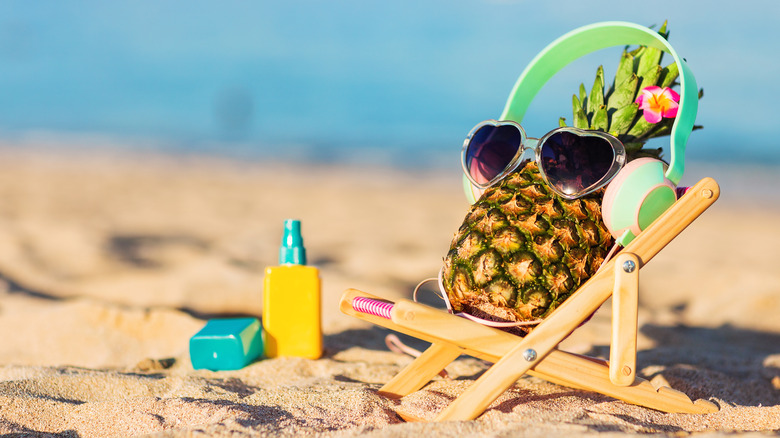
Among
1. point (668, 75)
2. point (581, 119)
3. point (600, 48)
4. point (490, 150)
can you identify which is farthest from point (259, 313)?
point (668, 75)

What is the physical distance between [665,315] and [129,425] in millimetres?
3441

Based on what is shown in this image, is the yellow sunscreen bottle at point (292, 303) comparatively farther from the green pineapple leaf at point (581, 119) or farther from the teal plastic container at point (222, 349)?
the green pineapple leaf at point (581, 119)

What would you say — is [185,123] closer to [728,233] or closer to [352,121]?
[352,121]

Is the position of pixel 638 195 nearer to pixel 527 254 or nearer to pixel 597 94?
pixel 527 254

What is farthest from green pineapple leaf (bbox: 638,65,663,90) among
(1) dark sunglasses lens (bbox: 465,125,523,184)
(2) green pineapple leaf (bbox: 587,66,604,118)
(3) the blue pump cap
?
(3) the blue pump cap

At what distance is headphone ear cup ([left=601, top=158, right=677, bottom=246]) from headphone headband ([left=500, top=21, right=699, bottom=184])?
0.07 metres

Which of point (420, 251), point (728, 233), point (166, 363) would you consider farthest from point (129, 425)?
point (728, 233)

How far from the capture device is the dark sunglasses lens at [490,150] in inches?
77.7

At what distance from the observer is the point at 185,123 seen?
3453 centimetres

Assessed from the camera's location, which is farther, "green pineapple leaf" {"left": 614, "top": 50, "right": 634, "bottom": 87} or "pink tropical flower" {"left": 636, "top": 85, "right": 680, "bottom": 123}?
"green pineapple leaf" {"left": 614, "top": 50, "right": 634, "bottom": 87}

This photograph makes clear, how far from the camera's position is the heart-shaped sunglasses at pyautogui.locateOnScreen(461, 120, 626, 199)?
1.81 meters

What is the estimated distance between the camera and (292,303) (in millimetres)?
2592

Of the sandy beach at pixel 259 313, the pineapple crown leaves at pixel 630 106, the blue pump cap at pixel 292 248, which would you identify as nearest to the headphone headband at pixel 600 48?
the pineapple crown leaves at pixel 630 106

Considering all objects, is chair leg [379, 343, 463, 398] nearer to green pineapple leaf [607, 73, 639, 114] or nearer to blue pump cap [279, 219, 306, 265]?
blue pump cap [279, 219, 306, 265]
